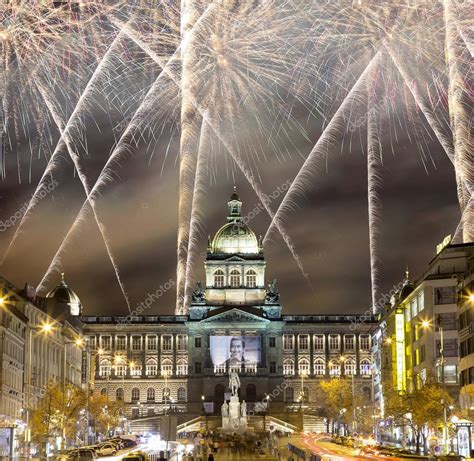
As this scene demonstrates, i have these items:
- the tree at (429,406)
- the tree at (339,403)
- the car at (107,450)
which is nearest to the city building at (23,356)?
the car at (107,450)

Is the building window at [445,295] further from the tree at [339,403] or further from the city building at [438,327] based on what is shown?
the tree at [339,403]

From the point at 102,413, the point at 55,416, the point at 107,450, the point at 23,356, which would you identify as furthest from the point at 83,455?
the point at 102,413

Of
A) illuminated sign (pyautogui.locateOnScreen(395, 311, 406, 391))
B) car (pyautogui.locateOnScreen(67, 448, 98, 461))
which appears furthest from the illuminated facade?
car (pyautogui.locateOnScreen(67, 448, 98, 461))

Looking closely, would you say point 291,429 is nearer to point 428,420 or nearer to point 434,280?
point 434,280

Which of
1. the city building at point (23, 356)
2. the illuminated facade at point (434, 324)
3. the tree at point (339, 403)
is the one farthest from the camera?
the tree at point (339, 403)

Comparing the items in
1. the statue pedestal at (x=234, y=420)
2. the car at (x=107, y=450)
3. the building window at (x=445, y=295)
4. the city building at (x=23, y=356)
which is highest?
the building window at (x=445, y=295)
